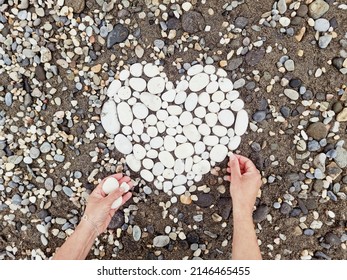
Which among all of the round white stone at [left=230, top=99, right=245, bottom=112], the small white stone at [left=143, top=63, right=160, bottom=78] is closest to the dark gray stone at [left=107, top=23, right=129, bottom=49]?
the small white stone at [left=143, top=63, right=160, bottom=78]

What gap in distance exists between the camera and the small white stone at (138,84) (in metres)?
1.46

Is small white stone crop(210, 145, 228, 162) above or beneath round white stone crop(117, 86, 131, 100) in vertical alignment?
beneath

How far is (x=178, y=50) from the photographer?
4.77ft

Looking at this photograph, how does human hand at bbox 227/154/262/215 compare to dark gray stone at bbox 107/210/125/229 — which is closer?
human hand at bbox 227/154/262/215

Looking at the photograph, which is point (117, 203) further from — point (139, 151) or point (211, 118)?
point (211, 118)

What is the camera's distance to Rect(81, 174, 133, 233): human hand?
4.73 feet

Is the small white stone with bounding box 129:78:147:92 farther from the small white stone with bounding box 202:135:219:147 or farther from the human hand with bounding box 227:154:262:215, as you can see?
the human hand with bounding box 227:154:262:215

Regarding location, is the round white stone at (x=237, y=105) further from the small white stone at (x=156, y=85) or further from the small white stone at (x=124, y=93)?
the small white stone at (x=124, y=93)

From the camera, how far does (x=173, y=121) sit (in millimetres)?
1465

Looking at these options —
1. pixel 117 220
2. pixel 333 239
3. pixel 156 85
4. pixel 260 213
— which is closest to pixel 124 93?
pixel 156 85

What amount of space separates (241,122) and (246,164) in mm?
143

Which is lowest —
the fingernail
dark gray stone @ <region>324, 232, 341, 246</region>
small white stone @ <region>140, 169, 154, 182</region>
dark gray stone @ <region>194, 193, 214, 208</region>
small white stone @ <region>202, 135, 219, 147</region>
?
dark gray stone @ <region>324, 232, 341, 246</region>

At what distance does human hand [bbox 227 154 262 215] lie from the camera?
1408 millimetres
